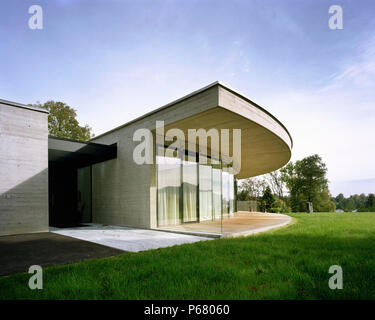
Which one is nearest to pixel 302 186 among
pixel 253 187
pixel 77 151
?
pixel 253 187

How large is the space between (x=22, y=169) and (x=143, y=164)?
15.0ft

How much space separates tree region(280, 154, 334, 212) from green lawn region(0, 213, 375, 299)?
31443 millimetres

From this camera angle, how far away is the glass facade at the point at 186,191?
376 inches

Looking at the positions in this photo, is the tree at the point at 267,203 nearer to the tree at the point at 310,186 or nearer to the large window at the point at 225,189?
the large window at the point at 225,189

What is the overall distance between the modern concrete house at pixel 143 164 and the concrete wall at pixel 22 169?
0.03m

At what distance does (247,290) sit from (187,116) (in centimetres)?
544

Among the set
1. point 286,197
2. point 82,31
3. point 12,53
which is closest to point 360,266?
point 82,31

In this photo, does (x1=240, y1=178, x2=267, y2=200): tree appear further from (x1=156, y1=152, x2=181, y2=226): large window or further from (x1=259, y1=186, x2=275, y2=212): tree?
(x1=156, y1=152, x2=181, y2=226): large window

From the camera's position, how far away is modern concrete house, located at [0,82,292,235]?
7672 mm

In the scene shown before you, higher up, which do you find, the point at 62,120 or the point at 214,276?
the point at 62,120

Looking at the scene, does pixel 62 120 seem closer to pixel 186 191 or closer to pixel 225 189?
pixel 225 189

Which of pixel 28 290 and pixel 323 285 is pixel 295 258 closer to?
pixel 323 285

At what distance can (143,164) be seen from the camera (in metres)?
9.37

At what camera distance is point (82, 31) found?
6.83 meters
